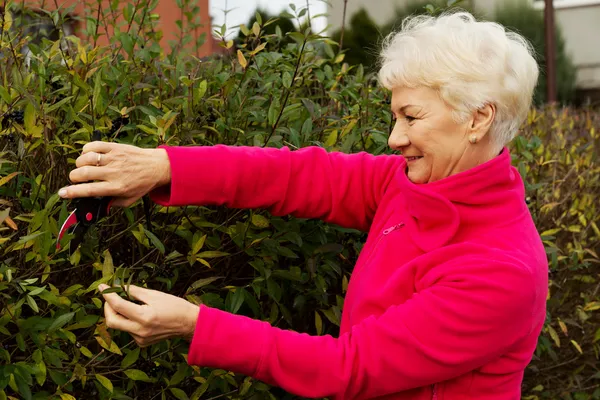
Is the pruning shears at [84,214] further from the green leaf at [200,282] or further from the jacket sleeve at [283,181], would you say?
the green leaf at [200,282]

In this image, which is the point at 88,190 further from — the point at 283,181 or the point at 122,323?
the point at 283,181

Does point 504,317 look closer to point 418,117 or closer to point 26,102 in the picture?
point 418,117

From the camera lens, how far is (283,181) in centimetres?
233

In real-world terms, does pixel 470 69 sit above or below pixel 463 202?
above

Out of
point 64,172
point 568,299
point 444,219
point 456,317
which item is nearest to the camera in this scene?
point 456,317

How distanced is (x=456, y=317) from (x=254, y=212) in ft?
2.38

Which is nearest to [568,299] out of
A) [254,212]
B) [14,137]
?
[254,212]

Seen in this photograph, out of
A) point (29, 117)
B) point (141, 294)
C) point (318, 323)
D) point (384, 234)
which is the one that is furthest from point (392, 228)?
point (29, 117)

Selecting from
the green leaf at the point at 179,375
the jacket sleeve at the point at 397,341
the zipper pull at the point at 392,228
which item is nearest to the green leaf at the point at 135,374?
the green leaf at the point at 179,375

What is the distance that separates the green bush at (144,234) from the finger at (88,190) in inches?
5.0

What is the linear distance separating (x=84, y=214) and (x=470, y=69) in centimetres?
93

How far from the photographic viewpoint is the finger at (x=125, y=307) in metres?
1.82

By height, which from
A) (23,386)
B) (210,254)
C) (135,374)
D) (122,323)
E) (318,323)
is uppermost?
(122,323)

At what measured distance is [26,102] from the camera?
2.28 m
